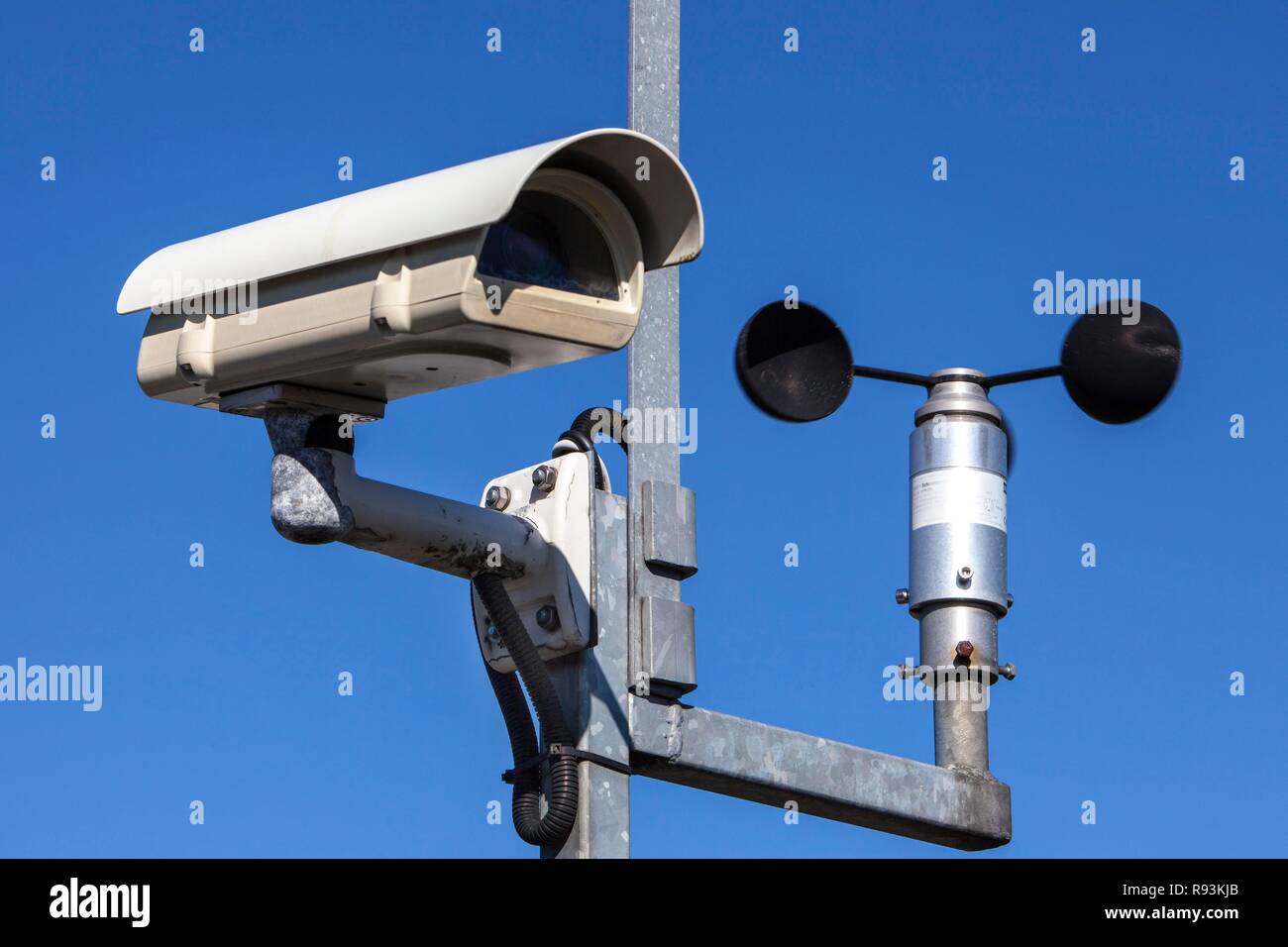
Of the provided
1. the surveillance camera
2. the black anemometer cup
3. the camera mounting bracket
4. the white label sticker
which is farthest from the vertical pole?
the white label sticker

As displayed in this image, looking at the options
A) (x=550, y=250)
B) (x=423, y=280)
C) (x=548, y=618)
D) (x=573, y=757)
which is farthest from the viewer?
(x=548, y=618)

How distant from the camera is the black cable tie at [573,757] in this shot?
593 cm

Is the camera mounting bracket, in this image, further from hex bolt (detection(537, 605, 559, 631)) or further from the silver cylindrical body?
the silver cylindrical body

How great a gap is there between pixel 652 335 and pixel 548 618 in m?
0.64

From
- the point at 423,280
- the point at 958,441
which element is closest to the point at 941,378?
the point at 958,441

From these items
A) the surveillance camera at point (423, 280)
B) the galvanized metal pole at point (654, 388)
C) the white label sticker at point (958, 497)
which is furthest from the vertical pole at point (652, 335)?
the white label sticker at point (958, 497)

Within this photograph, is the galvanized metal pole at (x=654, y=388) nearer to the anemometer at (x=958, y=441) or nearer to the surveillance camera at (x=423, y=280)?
the anemometer at (x=958, y=441)

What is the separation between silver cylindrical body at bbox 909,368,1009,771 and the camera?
6.67m

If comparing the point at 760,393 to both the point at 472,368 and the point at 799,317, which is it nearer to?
the point at 799,317

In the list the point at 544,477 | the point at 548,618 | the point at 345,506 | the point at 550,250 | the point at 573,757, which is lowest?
the point at 573,757

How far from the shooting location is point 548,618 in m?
6.11

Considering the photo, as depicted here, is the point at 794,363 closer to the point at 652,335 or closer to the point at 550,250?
the point at 652,335

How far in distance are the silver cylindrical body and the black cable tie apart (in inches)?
40.0

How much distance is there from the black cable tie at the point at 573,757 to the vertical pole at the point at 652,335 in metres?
0.21
